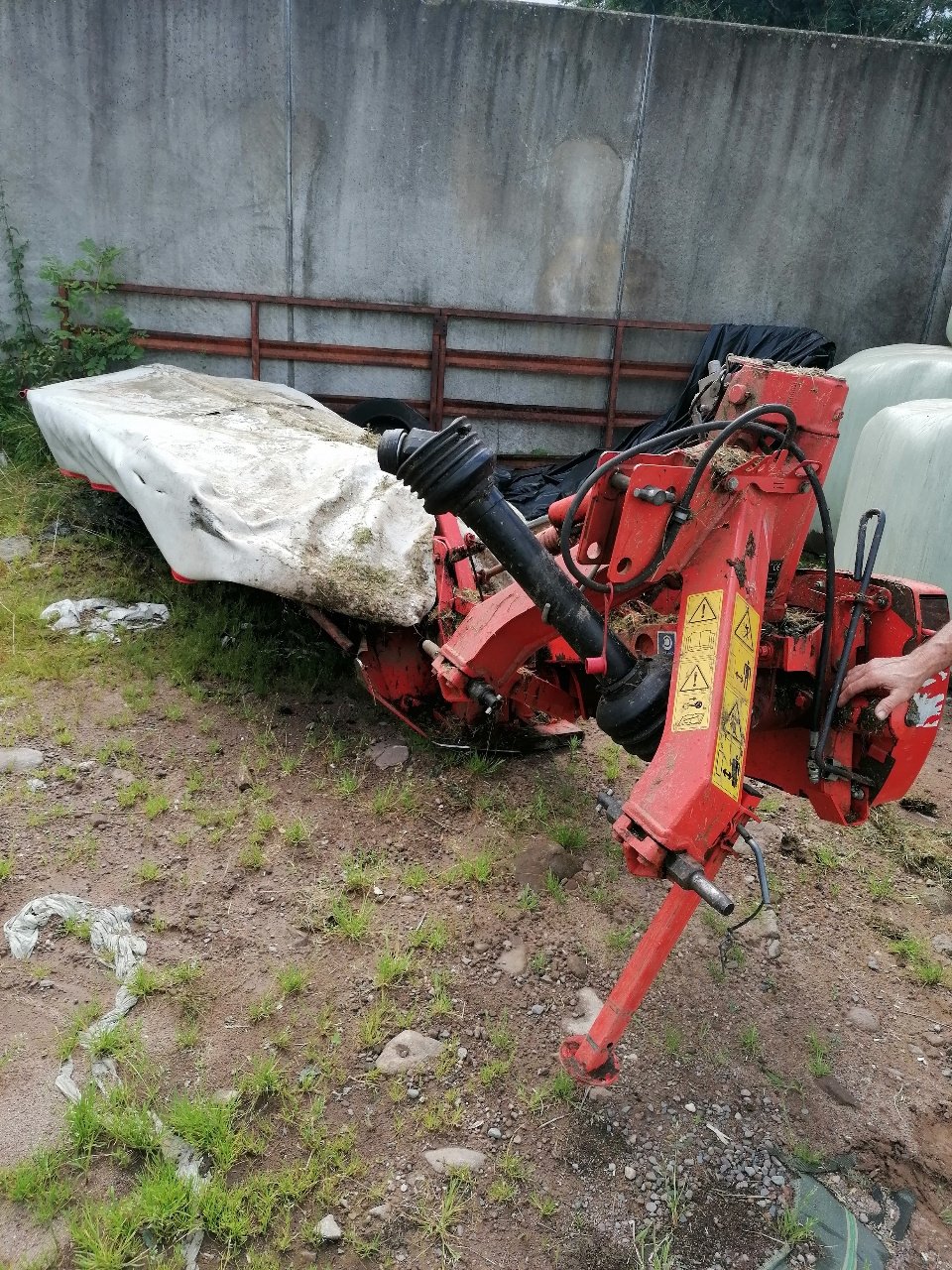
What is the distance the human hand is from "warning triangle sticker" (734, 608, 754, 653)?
34 cm

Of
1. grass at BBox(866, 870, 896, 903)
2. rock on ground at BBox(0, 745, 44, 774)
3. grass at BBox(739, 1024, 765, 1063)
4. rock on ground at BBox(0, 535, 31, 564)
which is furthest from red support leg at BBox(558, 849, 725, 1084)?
rock on ground at BBox(0, 535, 31, 564)

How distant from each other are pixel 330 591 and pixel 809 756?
1.78 meters

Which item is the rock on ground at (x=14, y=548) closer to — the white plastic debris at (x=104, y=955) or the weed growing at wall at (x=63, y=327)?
the weed growing at wall at (x=63, y=327)

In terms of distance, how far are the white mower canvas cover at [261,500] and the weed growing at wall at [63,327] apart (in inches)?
77.4

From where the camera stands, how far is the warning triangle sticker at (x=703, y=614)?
1995 mm

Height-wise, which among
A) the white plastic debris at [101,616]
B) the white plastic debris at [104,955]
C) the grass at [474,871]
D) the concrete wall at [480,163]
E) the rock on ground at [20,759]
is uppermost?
the concrete wall at [480,163]

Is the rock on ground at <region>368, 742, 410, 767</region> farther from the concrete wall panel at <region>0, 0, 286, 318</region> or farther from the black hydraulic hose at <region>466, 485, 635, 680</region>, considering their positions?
the concrete wall panel at <region>0, 0, 286, 318</region>

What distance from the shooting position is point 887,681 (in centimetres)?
210

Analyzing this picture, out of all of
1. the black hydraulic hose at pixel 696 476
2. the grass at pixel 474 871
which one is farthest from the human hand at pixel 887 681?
the grass at pixel 474 871

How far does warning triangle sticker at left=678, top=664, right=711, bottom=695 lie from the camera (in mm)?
1916

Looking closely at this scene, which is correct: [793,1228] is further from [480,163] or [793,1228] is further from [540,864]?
[480,163]

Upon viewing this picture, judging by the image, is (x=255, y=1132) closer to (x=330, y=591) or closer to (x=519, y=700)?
(x=519, y=700)

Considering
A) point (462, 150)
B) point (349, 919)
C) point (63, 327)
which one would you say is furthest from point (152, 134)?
point (349, 919)

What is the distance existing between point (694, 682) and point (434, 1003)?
3.83 ft
